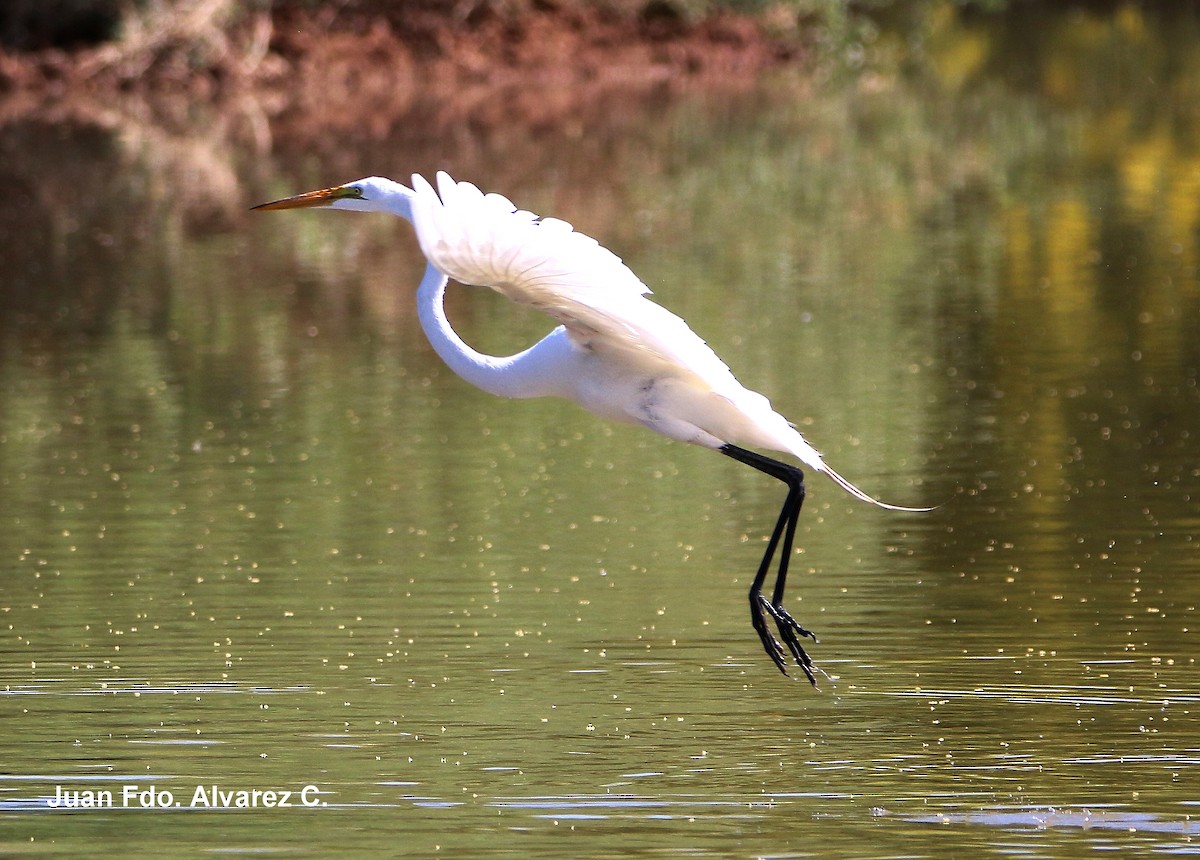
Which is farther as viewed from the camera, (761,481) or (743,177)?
(743,177)

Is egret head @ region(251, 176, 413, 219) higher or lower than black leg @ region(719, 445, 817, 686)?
higher

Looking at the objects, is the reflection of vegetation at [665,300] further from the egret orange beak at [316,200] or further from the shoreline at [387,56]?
the shoreline at [387,56]

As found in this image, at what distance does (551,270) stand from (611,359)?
1.00 meters

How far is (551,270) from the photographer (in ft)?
18.7

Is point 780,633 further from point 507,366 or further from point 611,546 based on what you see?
point 611,546

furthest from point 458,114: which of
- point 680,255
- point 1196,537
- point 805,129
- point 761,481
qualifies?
point 1196,537

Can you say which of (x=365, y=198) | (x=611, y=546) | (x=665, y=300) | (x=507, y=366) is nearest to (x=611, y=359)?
(x=507, y=366)

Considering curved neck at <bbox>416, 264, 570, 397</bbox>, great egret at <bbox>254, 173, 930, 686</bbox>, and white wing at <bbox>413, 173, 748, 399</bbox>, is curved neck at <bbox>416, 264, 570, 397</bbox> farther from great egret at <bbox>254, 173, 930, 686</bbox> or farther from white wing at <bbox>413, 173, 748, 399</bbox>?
white wing at <bbox>413, 173, 748, 399</bbox>

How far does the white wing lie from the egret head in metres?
0.59

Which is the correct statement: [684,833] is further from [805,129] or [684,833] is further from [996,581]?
[805,129]

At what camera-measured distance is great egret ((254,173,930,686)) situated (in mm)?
5781

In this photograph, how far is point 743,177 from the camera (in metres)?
20.2

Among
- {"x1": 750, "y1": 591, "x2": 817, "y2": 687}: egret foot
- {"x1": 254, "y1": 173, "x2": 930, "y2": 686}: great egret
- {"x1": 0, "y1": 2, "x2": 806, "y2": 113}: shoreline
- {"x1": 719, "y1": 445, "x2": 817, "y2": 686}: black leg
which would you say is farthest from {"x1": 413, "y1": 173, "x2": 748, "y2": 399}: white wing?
{"x1": 0, "y1": 2, "x2": 806, "y2": 113}: shoreline

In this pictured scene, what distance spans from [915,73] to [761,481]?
21.3 m
